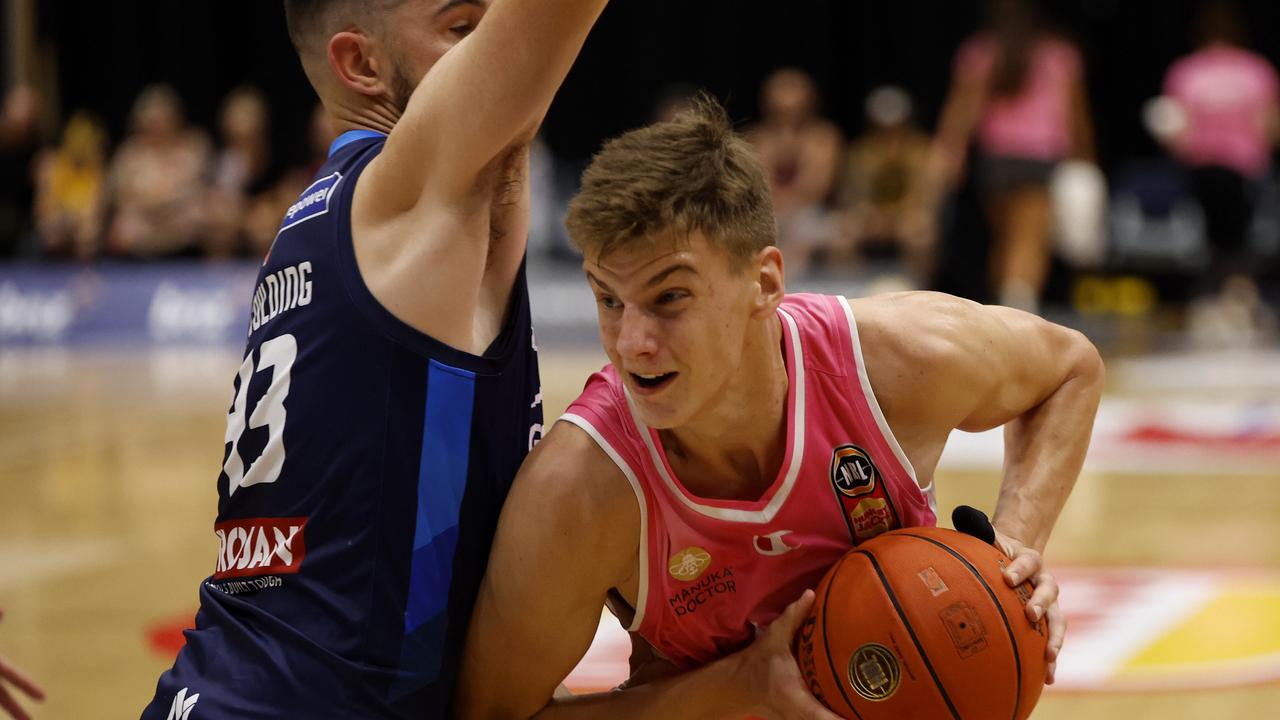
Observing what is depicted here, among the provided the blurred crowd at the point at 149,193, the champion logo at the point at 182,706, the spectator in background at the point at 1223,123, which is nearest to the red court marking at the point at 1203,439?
the spectator in background at the point at 1223,123

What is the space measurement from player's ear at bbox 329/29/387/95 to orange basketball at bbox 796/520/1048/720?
1.29m

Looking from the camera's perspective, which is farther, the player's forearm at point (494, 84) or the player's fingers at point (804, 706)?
the player's fingers at point (804, 706)

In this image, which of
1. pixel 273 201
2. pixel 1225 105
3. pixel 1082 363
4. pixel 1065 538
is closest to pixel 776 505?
pixel 1082 363

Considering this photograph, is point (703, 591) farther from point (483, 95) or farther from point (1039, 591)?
point (483, 95)

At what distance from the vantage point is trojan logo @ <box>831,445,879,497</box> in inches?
116

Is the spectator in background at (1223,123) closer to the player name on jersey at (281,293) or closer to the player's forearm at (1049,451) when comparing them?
the player's forearm at (1049,451)

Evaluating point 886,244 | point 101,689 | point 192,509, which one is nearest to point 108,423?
point 192,509

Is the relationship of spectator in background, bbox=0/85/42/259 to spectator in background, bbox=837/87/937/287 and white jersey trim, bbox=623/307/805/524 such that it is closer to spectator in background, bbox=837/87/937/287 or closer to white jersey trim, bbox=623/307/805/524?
spectator in background, bbox=837/87/937/287

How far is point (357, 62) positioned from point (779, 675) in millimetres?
1407

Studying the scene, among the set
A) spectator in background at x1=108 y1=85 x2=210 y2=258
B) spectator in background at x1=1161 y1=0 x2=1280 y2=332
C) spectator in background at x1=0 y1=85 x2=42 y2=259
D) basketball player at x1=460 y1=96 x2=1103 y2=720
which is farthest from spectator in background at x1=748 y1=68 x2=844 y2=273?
basketball player at x1=460 y1=96 x2=1103 y2=720

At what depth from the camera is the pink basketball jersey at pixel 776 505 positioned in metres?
2.90

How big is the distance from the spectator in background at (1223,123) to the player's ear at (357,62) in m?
11.5

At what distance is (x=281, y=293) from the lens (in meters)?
2.76

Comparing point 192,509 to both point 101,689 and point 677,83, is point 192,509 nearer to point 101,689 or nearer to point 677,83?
point 101,689
